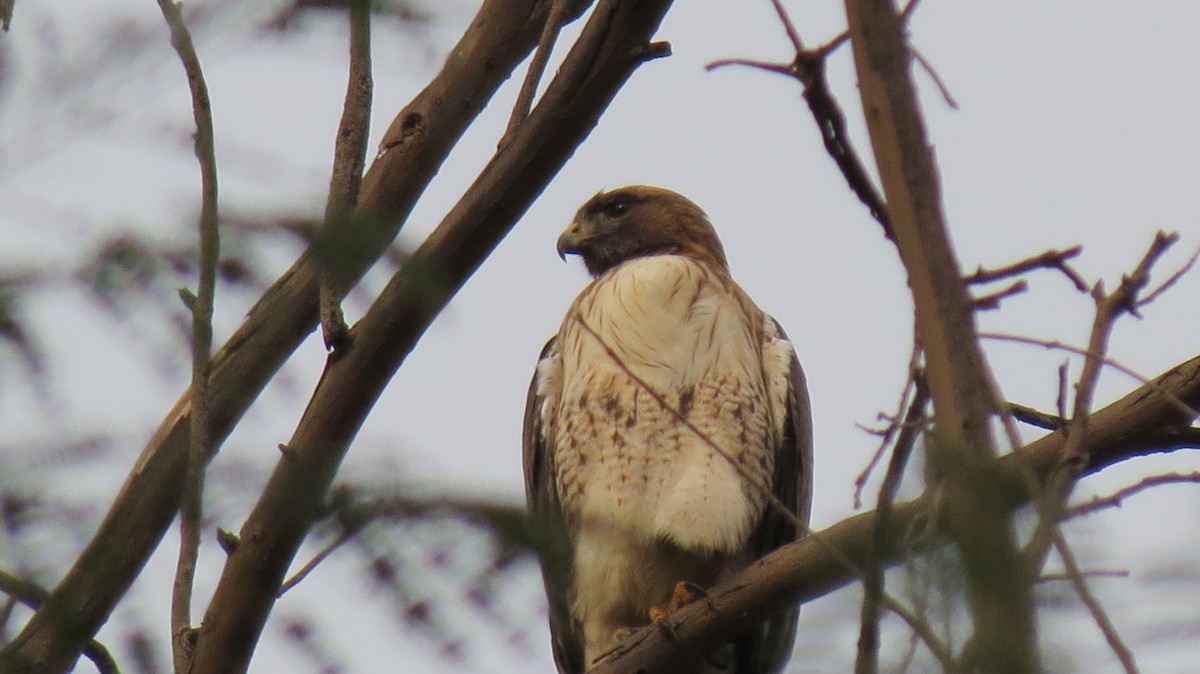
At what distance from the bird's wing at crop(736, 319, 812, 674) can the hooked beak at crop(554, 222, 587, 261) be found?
1331 millimetres

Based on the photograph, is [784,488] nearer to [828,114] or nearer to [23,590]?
[828,114]

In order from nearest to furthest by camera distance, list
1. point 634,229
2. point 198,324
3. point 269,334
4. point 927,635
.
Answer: point 927,635 < point 198,324 < point 269,334 < point 634,229

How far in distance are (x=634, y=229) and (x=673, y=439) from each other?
1.74 metres

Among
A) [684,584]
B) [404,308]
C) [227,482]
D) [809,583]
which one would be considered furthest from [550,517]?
[684,584]

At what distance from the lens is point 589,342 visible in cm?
529

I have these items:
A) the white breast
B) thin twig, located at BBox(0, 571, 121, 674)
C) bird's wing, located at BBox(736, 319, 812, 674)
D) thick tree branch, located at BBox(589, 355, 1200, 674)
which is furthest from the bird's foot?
thin twig, located at BBox(0, 571, 121, 674)

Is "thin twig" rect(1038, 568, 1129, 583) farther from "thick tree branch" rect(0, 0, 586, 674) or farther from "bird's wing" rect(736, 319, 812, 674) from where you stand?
"bird's wing" rect(736, 319, 812, 674)

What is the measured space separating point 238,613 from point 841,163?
4.40 feet

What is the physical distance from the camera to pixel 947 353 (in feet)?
5.28

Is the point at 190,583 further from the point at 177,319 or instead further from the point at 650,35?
the point at 650,35

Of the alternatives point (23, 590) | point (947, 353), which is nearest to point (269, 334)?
point (23, 590)

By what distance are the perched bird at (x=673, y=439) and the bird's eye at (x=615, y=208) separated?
959mm

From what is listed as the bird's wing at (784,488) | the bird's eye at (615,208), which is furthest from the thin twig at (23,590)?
the bird's eye at (615,208)

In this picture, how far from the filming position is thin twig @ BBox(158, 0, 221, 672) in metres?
1.98
